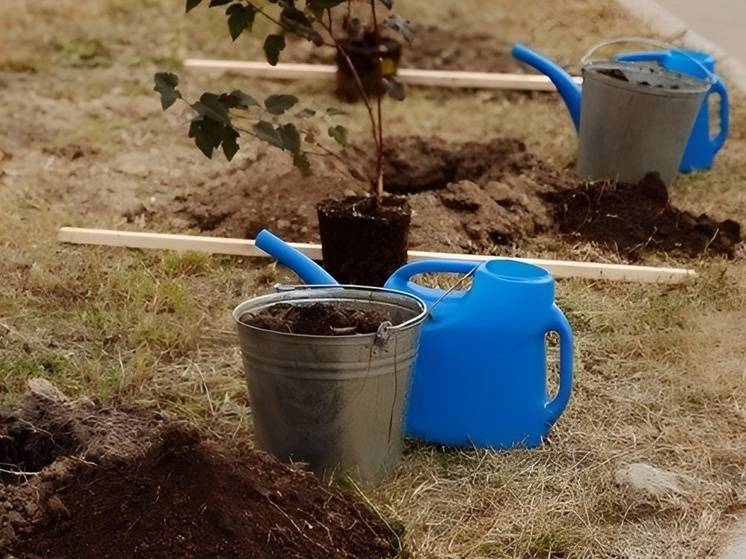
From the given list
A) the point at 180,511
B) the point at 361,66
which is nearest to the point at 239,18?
the point at 180,511

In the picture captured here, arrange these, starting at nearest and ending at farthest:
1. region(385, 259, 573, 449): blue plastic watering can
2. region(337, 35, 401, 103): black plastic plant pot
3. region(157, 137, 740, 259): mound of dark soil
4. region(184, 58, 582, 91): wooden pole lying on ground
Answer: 1. region(385, 259, 573, 449): blue plastic watering can
2. region(157, 137, 740, 259): mound of dark soil
3. region(337, 35, 401, 103): black plastic plant pot
4. region(184, 58, 582, 91): wooden pole lying on ground

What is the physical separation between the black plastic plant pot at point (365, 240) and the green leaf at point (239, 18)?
827 millimetres

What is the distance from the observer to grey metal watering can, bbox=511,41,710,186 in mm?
4875

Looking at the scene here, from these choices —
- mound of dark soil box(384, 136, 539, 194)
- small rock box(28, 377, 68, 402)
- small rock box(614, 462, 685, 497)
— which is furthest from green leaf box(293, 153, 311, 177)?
mound of dark soil box(384, 136, 539, 194)

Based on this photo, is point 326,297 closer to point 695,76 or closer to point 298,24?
point 298,24

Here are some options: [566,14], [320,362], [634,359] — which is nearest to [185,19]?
[566,14]

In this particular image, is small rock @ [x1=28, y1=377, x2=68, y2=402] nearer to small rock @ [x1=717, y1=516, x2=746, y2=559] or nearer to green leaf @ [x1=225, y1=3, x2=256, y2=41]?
green leaf @ [x1=225, y1=3, x2=256, y2=41]

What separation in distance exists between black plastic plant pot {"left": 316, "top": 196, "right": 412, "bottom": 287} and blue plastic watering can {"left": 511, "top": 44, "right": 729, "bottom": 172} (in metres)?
1.83

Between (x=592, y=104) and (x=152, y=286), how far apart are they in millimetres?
2288

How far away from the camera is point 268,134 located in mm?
3031

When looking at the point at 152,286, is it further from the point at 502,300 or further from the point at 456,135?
the point at 456,135

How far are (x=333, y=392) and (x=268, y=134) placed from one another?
33.1 inches

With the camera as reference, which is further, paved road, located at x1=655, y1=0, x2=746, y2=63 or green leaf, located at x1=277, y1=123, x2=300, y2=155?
paved road, located at x1=655, y1=0, x2=746, y2=63

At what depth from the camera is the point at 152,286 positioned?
12.2 feet
